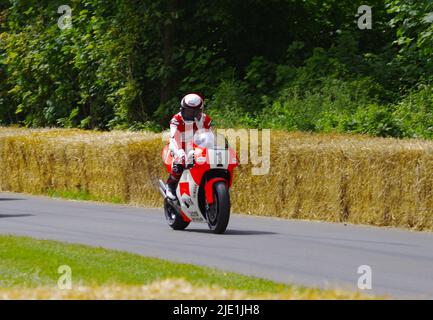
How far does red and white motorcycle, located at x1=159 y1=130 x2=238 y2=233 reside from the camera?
51.6ft

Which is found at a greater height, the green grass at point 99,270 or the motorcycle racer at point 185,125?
the motorcycle racer at point 185,125

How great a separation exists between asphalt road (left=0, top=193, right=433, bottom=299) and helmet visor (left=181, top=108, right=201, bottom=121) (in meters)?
1.54

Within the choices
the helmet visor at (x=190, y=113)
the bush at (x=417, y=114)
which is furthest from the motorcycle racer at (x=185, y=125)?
the bush at (x=417, y=114)

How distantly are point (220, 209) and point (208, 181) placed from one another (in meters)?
0.50

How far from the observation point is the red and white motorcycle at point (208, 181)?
15.7 metres

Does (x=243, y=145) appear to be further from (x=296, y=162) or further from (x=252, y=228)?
(x=252, y=228)

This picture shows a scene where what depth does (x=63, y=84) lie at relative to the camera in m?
34.9

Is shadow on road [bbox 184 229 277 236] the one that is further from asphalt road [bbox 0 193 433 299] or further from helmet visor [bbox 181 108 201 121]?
helmet visor [bbox 181 108 201 121]

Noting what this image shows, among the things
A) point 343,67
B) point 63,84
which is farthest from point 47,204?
point 63,84

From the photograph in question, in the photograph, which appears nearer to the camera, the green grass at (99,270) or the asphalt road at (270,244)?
the green grass at (99,270)

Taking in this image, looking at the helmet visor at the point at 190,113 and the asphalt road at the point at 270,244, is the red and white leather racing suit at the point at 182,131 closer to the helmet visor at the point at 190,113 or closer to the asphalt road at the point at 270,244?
the helmet visor at the point at 190,113

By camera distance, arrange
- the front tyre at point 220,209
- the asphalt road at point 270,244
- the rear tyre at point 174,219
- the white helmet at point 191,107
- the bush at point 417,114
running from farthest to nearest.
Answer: the bush at point 417,114, the rear tyre at point 174,219, the white helmet at point 191,107, the front tyre at point 220,209, the asphalt road at point 270,244

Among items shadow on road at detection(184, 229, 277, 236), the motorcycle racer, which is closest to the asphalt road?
shadow on road at detection(184, 229, 277, 236)

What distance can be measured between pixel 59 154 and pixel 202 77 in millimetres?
5663
